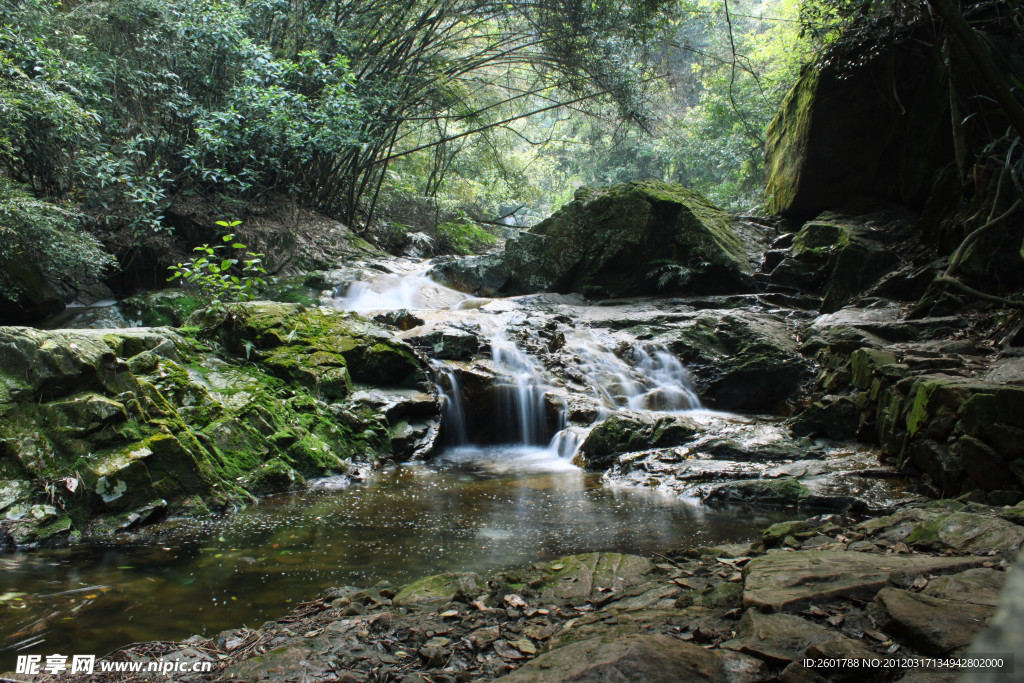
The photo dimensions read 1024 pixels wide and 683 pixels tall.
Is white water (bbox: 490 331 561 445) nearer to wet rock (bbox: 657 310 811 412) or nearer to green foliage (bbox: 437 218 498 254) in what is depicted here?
wet rock (bbox: 657 310 811 412)

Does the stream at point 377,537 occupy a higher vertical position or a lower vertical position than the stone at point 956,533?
lower

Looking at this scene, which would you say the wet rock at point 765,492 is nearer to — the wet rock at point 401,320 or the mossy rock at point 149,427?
the mossy rock at point 149,427

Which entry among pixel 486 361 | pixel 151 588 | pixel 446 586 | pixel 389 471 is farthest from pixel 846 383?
pixel 151 588

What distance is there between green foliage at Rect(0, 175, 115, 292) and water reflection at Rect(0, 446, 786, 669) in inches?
211

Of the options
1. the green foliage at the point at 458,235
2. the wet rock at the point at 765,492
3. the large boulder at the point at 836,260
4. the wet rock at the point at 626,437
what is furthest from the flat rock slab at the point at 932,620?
the green foliage at the point at 458,235

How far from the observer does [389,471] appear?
5.81 metres

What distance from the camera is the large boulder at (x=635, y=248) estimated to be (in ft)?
37.0

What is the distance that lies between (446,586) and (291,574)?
1.01 metres

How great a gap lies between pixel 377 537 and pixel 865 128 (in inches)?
437

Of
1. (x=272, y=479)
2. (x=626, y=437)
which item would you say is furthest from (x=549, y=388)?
(x=272, y=479)

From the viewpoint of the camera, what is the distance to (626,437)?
6.21 m

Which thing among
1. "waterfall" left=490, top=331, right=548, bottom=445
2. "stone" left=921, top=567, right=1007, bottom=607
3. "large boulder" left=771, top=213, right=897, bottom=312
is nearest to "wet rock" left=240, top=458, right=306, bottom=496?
"waterfall" left=490, top=331, right=548, bottom=445

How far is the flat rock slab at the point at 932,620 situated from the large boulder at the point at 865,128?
876 cm

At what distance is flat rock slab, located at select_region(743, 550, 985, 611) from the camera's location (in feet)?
6.73
